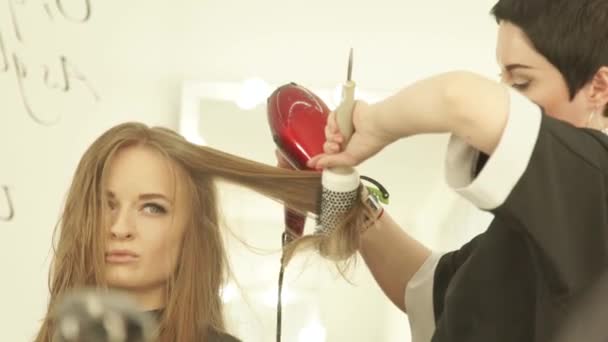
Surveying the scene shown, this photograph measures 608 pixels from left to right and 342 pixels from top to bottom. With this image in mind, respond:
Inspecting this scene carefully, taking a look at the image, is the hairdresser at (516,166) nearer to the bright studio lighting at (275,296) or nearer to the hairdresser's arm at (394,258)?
the hairdresser's arm at (394,258)

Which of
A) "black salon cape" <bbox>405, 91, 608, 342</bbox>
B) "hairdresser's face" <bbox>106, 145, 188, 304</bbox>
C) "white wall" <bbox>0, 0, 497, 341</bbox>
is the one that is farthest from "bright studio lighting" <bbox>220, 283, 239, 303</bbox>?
"black salon cape" <bbox>405, 91, 608, 342</bbox>

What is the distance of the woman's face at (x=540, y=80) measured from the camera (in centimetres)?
92

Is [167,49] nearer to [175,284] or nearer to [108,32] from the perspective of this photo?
[108,32]

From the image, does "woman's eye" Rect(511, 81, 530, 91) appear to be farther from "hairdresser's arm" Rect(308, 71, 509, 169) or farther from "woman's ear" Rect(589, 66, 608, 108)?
"hairdresser's arm" Rect(308, 71, 509, 169)

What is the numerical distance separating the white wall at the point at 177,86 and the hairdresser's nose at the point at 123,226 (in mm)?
473

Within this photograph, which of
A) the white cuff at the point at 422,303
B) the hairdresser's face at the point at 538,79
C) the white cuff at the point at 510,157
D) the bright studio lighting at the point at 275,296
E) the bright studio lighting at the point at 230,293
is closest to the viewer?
the white cuff at the point at 510,157

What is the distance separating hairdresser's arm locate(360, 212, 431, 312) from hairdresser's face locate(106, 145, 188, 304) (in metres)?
0.26

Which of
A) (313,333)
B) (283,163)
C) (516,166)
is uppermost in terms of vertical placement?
(516,166)

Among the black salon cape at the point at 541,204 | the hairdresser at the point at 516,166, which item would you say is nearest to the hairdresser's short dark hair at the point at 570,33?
the hairdresser at the point at 516,166

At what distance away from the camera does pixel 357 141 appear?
A: 829 millimetres

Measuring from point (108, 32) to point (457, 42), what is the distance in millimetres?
687

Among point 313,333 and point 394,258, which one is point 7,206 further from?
point 394,258

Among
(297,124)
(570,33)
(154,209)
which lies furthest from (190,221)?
(570,33)

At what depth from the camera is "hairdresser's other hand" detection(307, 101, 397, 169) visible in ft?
2.64
